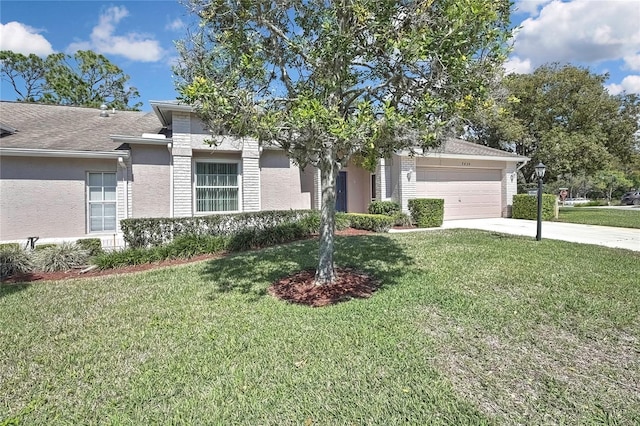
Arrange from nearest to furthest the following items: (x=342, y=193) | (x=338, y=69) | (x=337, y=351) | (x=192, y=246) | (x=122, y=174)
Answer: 1. (x=337, y=351)
2. (x=338, y=69)
3. (x=192, y=246)
4. (x=122, y=174)
5. (x=342, y=193)

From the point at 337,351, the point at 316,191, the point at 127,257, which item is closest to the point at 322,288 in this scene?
the point at 337,351

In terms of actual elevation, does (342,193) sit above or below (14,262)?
above

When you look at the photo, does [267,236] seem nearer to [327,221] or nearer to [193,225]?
[193,225]

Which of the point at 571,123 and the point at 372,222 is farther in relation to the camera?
the point at 571,123

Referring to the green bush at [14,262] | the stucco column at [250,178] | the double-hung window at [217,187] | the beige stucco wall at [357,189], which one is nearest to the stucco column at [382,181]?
the beige stucco wall at [357,189]

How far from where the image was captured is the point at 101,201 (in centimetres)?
1070

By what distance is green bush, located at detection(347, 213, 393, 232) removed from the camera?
459 inches

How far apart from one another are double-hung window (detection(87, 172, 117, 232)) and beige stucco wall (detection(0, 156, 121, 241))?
18 centimetres

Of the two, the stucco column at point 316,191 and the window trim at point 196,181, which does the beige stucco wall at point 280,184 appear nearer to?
the stucco column at point 316,191

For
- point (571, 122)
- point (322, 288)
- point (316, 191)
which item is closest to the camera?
point (322, 288)

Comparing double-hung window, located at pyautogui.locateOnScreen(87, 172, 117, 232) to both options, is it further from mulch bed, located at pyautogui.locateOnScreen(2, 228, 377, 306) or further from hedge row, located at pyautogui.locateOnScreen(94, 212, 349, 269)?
mulch bed, located at pyautogui.locateOnScreen(2, 228, 377, 306)

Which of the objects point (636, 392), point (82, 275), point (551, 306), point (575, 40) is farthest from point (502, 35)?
point (575, 40)

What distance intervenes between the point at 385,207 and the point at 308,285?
831 centimetres

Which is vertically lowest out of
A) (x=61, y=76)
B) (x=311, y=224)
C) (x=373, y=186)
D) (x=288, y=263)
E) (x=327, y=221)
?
(x=288, y=263)
